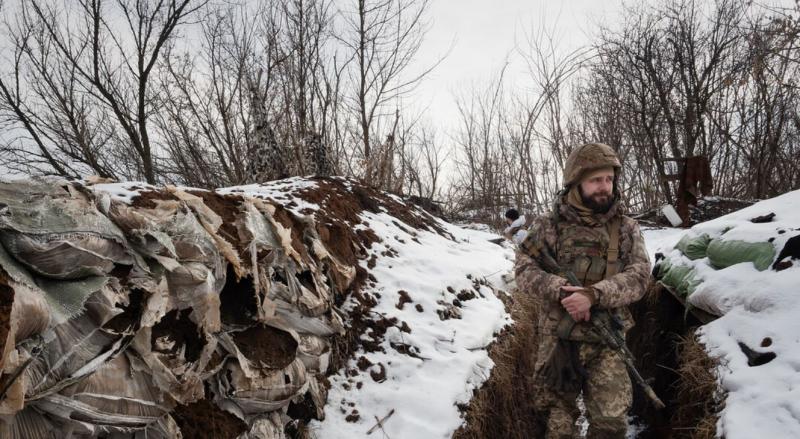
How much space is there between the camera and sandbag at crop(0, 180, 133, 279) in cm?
125

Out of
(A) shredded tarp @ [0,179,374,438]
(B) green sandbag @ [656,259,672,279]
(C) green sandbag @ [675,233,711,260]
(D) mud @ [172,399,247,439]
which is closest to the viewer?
(A) shredded tarp @ [0,179,374,438]

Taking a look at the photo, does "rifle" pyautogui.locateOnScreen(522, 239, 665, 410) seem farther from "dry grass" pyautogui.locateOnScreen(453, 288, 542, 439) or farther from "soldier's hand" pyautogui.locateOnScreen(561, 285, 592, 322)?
"dry grass" pyautogui.locateOnScreen(453, 288, 542, 439)

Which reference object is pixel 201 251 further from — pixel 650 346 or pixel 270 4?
pixel 270 4

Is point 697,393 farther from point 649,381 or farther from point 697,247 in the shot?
point 697,247

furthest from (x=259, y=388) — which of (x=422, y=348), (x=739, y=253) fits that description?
(x=739, y=253)

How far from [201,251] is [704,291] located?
289 centimetres

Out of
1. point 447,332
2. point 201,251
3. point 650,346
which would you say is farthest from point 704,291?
point 201,251

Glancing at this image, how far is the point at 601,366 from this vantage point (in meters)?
2.27

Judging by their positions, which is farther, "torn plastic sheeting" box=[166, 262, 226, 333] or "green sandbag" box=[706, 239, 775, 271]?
"green sandbag" box=[706, 239, 775, 271]

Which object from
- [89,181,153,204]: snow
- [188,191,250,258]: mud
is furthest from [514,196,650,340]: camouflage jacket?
[89,181,153,204]: snow

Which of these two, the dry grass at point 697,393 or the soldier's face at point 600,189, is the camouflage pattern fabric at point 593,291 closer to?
the soldier's face at point 600,189

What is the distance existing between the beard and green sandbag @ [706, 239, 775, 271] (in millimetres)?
987

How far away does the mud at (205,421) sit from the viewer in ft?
5.46

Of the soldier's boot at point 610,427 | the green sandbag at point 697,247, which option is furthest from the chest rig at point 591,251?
the green sandbag at point 697,247
